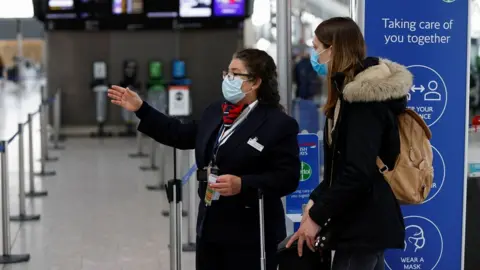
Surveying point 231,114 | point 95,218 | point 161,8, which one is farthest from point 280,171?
point 161,8

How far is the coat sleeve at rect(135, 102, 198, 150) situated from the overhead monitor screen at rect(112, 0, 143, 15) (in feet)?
37.1

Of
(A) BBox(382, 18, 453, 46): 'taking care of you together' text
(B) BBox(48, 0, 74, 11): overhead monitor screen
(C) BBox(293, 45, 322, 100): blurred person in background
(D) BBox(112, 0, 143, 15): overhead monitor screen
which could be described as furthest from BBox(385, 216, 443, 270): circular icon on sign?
(B) BBox(48, 0, 74, 11): overhead monitor screen

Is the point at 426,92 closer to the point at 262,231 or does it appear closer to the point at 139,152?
the point at 262,231

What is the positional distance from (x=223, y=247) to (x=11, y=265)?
11.6 feet

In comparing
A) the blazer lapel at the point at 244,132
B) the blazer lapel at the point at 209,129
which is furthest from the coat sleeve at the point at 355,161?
the blazer lapel at the point at 209,129

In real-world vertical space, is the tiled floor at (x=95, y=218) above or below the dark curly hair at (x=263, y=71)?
below

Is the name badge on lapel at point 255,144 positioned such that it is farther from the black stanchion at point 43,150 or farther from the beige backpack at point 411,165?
the black stanchion at point 43,150

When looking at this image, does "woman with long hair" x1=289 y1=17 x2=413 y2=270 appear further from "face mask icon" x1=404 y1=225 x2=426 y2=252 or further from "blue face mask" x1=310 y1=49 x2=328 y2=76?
"face mask icon" x1=404 y1=225 x2=426 y2=252

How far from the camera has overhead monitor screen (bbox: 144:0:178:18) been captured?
15062mm

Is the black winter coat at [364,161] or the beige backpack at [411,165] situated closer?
the black winter coat at [364,161]

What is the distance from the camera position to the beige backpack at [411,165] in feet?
11.1

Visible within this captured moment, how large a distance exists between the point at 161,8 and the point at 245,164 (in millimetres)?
11642

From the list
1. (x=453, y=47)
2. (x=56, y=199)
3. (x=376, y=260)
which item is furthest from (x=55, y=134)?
(x=376, y=260)

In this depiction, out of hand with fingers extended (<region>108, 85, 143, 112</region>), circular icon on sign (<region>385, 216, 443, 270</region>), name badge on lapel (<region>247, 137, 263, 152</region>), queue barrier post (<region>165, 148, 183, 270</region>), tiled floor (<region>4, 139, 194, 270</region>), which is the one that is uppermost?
hand with fingers extended (<region>108, 85, 143, 112</region>)
